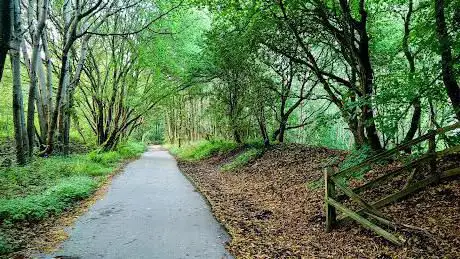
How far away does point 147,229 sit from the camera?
7.96m

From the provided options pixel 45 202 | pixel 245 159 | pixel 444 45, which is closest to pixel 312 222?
pixel 444 45

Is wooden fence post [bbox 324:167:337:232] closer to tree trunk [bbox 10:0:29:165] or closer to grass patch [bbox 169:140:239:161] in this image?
tree trunk [bbox 10:0:29:165]

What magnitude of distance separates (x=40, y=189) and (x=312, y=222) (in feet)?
25.6

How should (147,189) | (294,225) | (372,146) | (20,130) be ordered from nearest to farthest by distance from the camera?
(294,225) → (372,146) → (147,189) → (20,130)

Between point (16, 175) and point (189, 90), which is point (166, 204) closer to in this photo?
point (16, 175)

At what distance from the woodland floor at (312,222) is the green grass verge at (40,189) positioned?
13.0 ft

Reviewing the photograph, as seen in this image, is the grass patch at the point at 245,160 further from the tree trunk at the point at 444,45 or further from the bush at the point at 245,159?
the tree trunk at the point at 444,45

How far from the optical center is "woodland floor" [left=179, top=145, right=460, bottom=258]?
621 centimetres

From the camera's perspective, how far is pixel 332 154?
14.8 m

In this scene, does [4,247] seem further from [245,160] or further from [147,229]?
[245,160]

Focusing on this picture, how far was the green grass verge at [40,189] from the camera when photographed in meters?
8.09

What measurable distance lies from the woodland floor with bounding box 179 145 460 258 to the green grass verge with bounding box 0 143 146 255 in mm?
3958

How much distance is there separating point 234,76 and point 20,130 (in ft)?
40.5

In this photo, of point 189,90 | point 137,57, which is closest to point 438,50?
point 137,57
